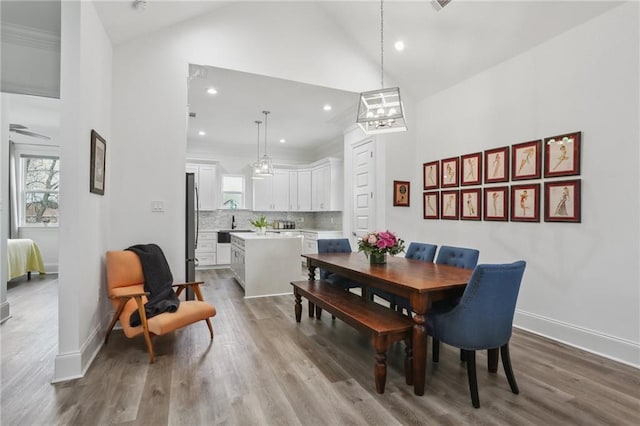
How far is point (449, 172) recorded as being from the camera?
4.34 meters

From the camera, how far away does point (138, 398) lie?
2068 mm

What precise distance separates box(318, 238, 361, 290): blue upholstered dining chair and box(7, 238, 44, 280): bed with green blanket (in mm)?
4809

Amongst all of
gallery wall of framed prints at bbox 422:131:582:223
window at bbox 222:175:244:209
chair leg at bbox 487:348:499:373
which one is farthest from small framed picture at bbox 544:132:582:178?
window at bbox 222:175:244:209

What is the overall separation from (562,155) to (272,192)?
19.7 ft

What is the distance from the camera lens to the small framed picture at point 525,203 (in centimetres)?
327

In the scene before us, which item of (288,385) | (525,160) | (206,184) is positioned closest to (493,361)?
(288,385)

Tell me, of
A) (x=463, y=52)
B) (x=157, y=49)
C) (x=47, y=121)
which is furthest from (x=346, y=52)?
(x=47, y=121)

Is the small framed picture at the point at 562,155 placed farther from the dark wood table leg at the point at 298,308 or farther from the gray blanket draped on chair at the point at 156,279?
the gray blanket draped on chair at the point at 156,279

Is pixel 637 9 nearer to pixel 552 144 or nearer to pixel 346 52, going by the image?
pixel 552 144

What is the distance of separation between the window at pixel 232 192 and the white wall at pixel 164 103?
4.33 metres

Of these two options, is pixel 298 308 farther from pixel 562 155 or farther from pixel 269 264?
pixel 562 155

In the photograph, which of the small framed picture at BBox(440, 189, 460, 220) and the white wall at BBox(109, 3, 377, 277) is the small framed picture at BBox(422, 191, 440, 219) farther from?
the white wall at BBox(109, 3, 377, 277)

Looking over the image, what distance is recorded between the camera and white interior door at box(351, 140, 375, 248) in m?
5.15

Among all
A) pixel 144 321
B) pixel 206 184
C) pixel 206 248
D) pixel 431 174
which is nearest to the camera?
pixel 144 321
